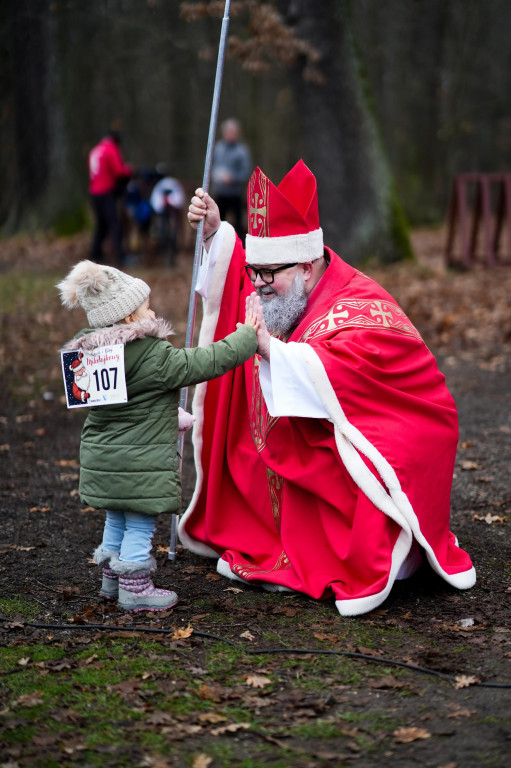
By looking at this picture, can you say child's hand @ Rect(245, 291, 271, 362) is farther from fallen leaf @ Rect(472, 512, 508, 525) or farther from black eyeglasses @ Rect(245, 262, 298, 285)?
fallen leaf @ Rect(472, 512, 508, 525)

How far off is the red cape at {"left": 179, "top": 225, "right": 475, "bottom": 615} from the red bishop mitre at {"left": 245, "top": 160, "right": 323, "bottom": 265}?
20cm

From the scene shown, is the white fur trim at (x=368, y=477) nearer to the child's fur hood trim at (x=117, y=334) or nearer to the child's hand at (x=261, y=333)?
the child's hand at (x=261, y=333)

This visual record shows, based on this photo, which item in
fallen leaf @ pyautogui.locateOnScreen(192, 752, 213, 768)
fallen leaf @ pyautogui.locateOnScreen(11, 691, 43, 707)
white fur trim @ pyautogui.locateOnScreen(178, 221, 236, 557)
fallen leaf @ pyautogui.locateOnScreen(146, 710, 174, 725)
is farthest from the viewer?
white fur trim @ pyautogui.locateOnScreen(178, 221, 236, 557)

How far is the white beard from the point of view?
4.46m

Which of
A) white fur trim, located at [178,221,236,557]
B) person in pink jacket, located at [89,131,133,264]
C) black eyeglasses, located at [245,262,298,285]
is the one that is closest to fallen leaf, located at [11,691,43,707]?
white fur trim, located at [178,221,236,557]

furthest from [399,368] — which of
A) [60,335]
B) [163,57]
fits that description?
[163,57]

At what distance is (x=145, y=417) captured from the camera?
3.94 metres

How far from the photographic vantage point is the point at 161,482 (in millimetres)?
3926

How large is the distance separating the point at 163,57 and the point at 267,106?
3.55m

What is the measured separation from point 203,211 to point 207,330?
2.07 ft

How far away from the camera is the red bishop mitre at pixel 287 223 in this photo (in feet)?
14.5

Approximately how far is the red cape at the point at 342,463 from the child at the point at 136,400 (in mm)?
511

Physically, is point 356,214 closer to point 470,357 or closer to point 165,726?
point 470,357

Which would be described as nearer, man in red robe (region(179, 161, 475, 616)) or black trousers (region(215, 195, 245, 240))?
→ man in red robe (region(179, 161, 475, 616))
